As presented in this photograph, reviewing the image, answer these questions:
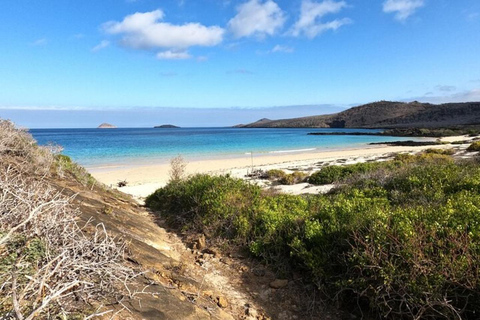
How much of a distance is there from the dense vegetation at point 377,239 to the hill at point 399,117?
305 feet

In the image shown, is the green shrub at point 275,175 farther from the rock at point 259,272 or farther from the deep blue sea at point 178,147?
the rock at point 259,272

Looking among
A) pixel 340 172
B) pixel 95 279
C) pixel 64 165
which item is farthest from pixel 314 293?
pixel 340 172

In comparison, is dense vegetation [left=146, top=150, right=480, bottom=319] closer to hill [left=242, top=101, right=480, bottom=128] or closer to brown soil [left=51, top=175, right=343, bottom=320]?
brown soil [left=51, top=175, right=343, bottom=320]

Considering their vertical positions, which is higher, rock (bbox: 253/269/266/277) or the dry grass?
the dry grass

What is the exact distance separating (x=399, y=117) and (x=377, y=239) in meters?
128

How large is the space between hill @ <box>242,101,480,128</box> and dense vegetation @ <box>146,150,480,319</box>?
92899mm

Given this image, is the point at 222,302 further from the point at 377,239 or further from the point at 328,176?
the point at 328,176

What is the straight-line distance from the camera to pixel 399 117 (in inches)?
4596

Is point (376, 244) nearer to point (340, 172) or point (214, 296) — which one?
point (214, 296)

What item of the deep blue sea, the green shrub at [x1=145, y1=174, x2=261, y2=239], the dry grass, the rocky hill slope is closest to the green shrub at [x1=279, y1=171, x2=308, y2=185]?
the green shrub at [x1=145, y1=174, x2=261, y2=239]

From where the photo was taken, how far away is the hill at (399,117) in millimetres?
95250

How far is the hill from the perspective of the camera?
3750 inches

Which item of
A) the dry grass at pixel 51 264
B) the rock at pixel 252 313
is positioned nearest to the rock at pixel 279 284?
the rock at pixel 252 313

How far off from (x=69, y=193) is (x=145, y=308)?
14.8 ft
